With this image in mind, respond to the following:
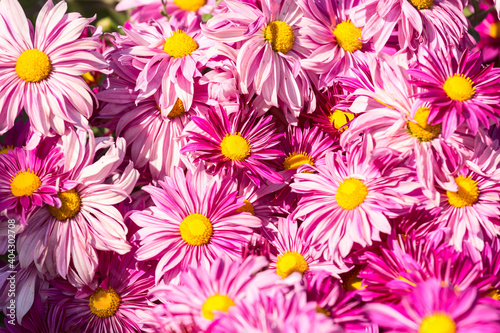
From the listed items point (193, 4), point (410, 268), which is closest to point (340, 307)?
point (410, 268)

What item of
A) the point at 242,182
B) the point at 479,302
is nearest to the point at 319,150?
the point at 242,182

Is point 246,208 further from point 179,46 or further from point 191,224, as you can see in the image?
point 179,46

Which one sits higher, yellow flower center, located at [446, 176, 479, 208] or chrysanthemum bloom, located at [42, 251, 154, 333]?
yellow flower center, located at [446, 176, 479, 208]

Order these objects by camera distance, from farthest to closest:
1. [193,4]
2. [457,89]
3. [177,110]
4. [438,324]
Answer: [193,4] → [177,110] → [457,89] → [438,324]

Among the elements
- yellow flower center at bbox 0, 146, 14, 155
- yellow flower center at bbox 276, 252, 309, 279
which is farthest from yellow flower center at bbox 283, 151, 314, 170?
yellow flower center at bbox 0, 146, 14, 155

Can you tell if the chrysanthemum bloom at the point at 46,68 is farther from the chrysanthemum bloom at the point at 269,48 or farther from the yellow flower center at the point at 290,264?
the yellow flower center at the point at 290,264

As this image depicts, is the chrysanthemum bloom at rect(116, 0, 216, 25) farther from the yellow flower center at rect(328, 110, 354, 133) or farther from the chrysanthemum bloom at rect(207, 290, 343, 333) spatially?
the chrysanthemum bloom at rect(207, 290, 343, 333)
